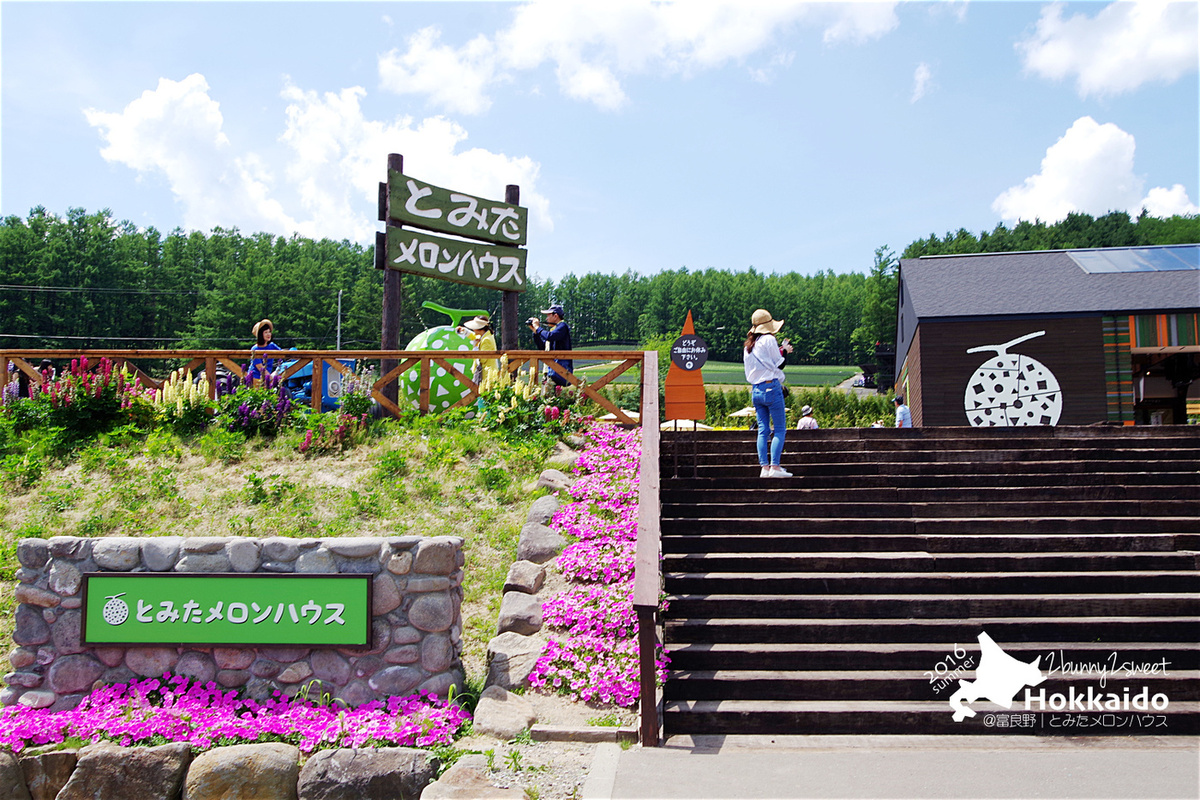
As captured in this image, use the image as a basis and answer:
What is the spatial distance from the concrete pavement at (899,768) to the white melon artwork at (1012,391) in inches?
480

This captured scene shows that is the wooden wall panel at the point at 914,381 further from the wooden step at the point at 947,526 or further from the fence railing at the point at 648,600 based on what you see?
the fence railing at the point at 648,600

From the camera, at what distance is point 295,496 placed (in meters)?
8.48

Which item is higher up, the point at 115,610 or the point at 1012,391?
the point at 1012,391

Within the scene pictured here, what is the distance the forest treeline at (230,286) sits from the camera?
6262 cm

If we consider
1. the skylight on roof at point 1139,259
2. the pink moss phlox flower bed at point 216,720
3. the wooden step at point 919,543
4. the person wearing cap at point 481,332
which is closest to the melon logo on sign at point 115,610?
the pink moss phlox flower bed at point 216,720

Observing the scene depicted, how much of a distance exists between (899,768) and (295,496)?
244 inches

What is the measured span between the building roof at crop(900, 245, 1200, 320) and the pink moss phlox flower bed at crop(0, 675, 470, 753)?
1404cm

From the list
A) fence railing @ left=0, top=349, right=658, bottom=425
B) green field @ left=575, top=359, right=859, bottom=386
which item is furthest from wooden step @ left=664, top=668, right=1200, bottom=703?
green field @ left=575, top=359, right=859, bottom=386

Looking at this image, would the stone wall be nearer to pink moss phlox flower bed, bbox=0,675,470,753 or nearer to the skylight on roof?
pink moss phlox flower bed, bbox=0,675,470,753

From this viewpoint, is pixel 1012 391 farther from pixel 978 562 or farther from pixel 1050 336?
pixel 978 562

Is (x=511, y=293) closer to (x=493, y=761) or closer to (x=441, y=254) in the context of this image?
(x=441, y=254)

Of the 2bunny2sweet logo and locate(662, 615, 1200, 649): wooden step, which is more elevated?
locate(662, 615, 1200, 649): wooden step

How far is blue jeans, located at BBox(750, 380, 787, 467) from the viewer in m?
8.12

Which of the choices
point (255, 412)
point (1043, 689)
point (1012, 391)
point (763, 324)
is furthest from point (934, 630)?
point (1012, 391)
